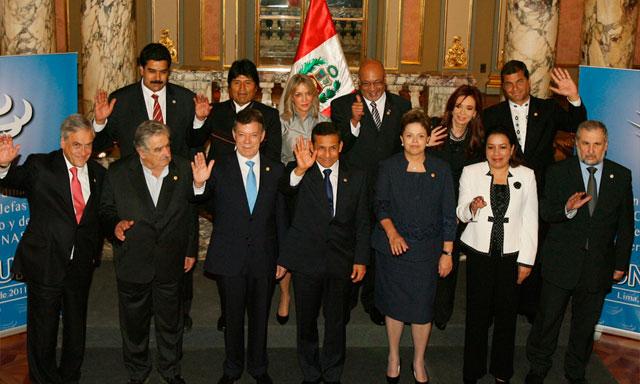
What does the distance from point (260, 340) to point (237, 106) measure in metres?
1.60

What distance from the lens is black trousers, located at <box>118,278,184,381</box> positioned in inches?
190

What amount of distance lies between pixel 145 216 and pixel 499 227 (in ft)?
7.01

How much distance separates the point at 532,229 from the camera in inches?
194

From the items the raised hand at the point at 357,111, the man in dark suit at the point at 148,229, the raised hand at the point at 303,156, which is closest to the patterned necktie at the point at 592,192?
the raised hand at the point at 357,111

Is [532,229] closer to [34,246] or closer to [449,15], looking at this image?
[34,246]

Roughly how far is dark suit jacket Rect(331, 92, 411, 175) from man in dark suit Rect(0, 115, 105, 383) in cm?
175

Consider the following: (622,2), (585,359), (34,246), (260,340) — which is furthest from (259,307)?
(622,2)

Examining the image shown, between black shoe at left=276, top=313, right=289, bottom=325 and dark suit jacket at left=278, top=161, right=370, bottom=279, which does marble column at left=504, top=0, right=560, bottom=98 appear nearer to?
dark suit jacket at left=278, top=161, right=370, bottom=279

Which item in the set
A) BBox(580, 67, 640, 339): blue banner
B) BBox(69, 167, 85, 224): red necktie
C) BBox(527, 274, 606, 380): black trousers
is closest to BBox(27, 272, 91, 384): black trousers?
BBox(69, 167, 85, 224): red necktie

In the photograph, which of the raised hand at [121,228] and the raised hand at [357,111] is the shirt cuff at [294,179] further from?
the raised hand at [121,228]

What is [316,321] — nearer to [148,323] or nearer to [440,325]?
[148,323]

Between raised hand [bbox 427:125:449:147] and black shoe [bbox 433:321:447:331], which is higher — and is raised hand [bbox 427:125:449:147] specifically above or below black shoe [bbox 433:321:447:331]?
above

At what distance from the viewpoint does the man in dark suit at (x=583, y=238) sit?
501 centimetres

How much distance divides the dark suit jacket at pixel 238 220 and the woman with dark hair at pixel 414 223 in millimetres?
696
